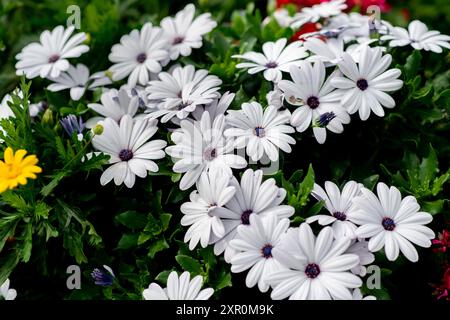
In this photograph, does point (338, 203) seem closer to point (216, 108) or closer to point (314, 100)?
point (314, 100)

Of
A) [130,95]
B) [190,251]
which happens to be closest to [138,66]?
[130,95]

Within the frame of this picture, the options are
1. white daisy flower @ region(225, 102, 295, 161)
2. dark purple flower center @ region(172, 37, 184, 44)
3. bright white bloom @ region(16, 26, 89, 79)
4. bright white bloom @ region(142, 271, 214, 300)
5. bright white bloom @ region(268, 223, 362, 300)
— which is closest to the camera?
bright white bloom @ region(268, 223, 362, 300)

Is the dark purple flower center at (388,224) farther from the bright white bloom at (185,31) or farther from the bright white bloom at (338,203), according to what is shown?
the bright white bloom at (185,31)

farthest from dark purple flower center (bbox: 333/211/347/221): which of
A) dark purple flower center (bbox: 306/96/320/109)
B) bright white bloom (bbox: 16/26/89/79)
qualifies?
bright white bloom (bbox: 16/26/89/79)

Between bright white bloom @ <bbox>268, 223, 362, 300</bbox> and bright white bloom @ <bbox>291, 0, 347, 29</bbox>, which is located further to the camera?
bright white bloom @ <bbox>291, 0, 347, 29</bbox>

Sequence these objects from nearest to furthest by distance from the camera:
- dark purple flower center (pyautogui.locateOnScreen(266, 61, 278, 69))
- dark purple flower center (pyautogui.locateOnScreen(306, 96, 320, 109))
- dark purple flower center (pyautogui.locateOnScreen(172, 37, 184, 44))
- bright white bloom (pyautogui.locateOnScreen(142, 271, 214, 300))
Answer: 1. bright white bloom (pyautogui.locateOnScreen(142, 271, 214, 300))
2. dark purple flower center (pyautogui.locateOnScreen(306, 96, 320, 109))
3. dark purple flower center (pyautogui.locateOnScreen(266, 61, 278, 69))
4. dark purple flower center (pyautogui.locateOnScreen(172, 37, 184, 44))

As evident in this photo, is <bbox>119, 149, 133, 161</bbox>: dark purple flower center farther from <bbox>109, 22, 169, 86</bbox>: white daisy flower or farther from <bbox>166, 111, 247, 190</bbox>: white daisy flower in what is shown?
<bbox>109, 22, 169, 86</bbox>: white daisy flower

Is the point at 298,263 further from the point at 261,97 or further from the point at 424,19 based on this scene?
the point at 424,19

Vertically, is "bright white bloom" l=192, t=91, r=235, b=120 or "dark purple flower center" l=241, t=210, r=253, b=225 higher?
"bright white bloom" l=192, t=91, r=235, b=120
